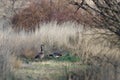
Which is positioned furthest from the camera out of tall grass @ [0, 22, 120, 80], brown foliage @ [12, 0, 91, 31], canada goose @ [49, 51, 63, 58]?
brown foliage @ [12, 0, 91, 31]

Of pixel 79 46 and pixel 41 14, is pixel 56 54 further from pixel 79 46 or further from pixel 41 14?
pixel 41 14

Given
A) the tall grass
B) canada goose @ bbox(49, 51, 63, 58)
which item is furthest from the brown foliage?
canada goose @ bbox(49, 51, 63, 58)

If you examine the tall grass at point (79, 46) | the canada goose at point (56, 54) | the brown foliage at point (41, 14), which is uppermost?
the brown foliage at point (41, 14)

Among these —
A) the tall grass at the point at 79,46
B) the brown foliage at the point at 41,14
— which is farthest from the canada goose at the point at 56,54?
the brown foliage at the point at 41,14

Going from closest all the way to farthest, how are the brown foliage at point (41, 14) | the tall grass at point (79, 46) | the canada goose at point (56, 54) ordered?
1. the tall grass at point (79, 46)
2. the canada goose at point (56, 54)
3. the brown foliage at point (41, 14)

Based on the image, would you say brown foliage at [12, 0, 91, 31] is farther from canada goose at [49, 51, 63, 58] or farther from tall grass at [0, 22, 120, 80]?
canada goose at [49, 51, 63, 58]

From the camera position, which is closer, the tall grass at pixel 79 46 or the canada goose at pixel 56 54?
the tall grass at pixel 79 46

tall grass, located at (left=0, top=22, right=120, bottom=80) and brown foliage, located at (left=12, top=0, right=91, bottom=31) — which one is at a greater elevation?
brown foliage, located at (left=12, top=0, right=91, bottom=31)

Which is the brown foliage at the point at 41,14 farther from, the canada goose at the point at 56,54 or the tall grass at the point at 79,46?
the canada goose at the point at 56,54

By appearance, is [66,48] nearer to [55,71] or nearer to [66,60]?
[66,60]

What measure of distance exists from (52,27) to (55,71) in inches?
372

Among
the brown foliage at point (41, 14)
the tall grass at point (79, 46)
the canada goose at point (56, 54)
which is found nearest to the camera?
the tall grass at point (79, 46)

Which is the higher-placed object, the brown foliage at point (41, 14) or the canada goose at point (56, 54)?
the brown foliage at point (41, 14)

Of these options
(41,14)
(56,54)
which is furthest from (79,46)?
(41,14)
